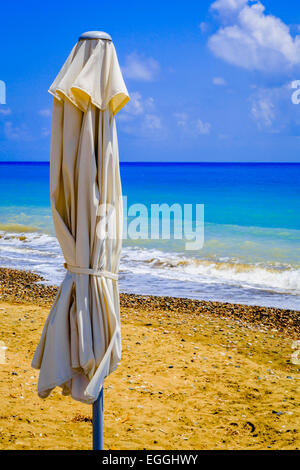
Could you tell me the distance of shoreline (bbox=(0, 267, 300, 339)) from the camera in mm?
7758

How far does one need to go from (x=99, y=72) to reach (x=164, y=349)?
13.4 ft

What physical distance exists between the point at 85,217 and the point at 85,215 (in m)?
0.01

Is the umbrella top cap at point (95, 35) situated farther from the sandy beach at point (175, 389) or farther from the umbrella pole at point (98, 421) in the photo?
the sandy beach at point (175, 389)

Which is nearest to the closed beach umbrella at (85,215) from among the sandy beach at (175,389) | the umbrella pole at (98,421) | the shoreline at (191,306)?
the umbrella pole at (98,421)

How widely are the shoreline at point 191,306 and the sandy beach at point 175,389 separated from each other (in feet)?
0.21

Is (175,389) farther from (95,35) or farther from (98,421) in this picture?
(95,35)

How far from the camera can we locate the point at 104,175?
293 cm

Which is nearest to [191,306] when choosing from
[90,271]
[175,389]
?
[175,389]

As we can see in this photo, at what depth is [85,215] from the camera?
289 centimetres

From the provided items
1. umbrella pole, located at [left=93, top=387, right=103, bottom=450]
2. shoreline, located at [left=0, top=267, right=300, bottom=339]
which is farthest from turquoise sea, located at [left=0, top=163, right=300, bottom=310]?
umbrella pole, located at [left=93, top=387, right=103, bottom=450]

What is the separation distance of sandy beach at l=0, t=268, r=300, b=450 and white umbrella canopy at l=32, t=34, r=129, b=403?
1.27 meters

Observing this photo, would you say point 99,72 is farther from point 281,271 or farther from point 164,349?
point 281,271

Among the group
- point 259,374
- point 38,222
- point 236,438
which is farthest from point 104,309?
point 38,222

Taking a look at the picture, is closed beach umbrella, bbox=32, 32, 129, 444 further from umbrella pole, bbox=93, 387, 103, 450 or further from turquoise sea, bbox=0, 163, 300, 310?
turquoise sea, bbox=0, 163, 300, 310
